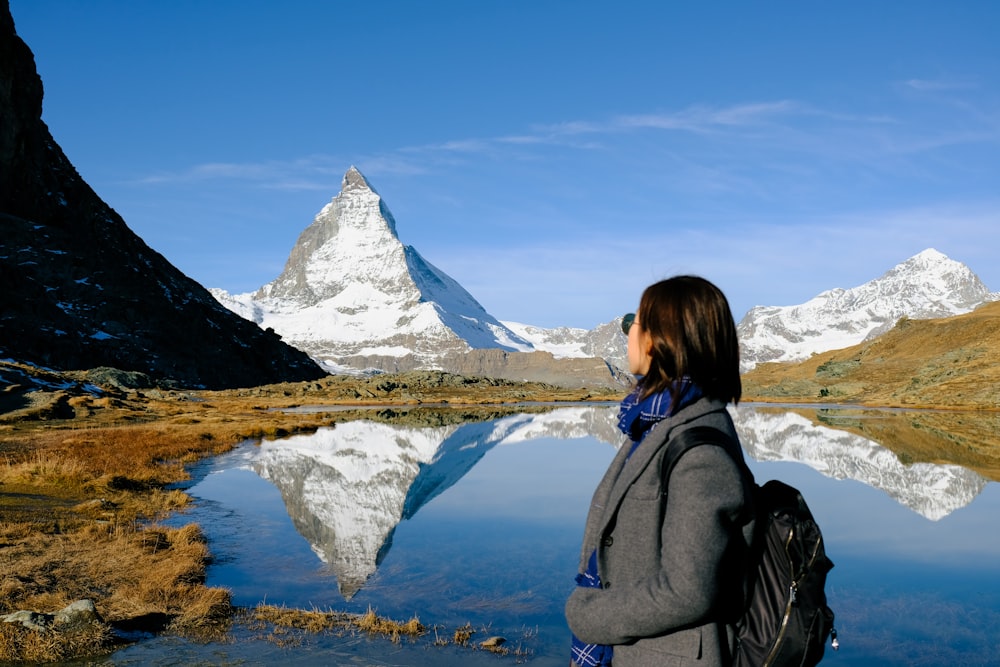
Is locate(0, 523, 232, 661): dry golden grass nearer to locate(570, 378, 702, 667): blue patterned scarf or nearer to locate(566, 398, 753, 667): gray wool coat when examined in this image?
locate(570, 378, 702, 667): blue patterned scarf

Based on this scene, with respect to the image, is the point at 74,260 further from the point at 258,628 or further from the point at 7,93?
the point at 258,628

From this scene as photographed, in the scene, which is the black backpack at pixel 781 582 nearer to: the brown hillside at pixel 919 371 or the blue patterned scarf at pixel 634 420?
the blue patterned scarf at pixel 634 420

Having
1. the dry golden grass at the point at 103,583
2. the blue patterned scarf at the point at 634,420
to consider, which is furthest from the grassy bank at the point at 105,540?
the blue patterned scarf at the point at 634,420

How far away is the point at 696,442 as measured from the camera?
347 centimetres

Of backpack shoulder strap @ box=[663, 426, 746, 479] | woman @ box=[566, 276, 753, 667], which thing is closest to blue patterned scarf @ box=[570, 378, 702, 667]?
woman @ box=[566, 276, 753, 667]

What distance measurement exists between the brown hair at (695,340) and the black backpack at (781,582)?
0.35m

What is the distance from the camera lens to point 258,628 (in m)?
11.4

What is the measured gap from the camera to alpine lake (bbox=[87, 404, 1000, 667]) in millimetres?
11328

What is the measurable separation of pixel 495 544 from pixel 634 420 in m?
15.8

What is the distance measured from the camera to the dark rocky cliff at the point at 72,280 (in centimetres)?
10344

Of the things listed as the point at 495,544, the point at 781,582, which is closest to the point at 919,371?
the point at 495,544

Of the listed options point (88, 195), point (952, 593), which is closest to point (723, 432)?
point (952, 593)

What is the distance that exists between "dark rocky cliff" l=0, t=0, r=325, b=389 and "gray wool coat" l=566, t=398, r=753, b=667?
102569 millimetres

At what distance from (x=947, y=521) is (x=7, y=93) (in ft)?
415
